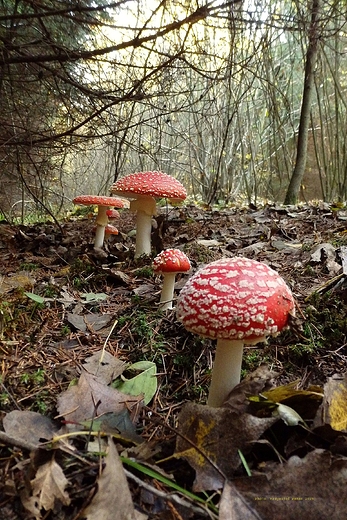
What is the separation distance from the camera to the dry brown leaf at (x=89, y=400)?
178cm

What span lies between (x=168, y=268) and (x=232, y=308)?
125cm

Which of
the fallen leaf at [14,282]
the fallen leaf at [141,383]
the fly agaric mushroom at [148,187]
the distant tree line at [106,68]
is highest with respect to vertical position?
the distant tree line at [106,68]

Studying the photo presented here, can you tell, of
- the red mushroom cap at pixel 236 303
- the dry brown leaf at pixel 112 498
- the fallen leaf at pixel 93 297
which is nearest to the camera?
the dry brown leaf at pixel 112 498

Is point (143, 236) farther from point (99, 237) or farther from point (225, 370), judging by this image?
point (225, 370)

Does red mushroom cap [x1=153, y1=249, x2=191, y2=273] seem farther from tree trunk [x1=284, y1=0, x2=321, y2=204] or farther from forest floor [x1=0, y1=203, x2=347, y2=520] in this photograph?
tree trunk [x1=284, y1=0, x2=321, y2=204]

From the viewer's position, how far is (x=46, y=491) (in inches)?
Result: 53.1

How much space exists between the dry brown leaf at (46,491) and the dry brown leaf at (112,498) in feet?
0.47

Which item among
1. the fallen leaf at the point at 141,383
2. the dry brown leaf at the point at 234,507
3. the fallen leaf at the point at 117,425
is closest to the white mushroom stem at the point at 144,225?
the fallen leaf at the point at 141,383

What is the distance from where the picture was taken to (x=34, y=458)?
1432 mm

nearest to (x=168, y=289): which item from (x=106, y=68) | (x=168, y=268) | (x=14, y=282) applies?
(x=168, y=268)

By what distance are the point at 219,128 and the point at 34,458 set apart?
34.0ft

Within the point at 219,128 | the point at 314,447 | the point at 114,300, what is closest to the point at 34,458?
the point at 314,447

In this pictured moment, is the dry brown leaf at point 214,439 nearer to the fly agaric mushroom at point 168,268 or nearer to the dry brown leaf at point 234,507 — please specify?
the dry brown leaf at point 234,507

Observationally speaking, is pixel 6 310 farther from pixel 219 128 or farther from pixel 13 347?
pixel 219 128
